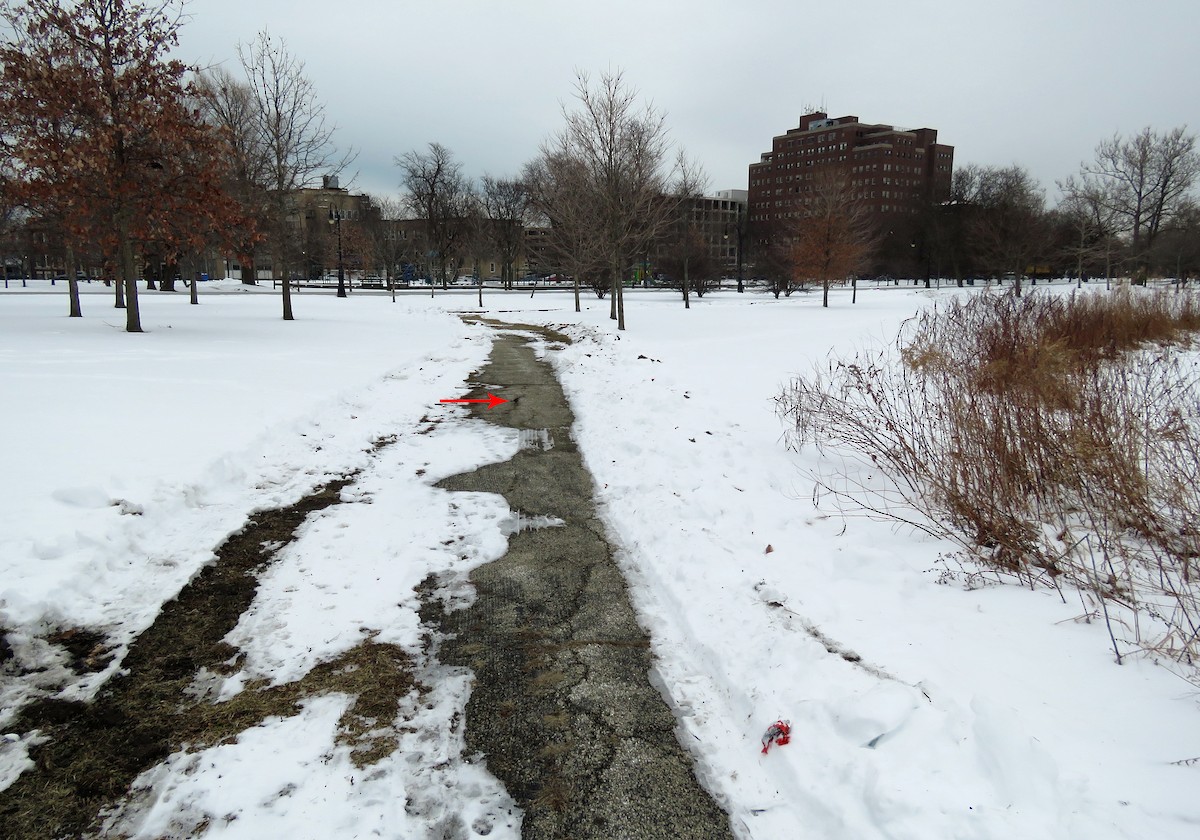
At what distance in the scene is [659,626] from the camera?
3.96 meters

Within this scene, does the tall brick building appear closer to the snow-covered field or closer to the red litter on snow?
the snow-covered field

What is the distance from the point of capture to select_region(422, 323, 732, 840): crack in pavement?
2.54 m

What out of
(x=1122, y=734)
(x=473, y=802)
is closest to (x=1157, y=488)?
(x=1122, y=734)

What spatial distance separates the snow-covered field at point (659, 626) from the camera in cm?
246

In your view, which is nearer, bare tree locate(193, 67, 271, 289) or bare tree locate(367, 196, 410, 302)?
bare tree locate(193, 67, 271, 289)

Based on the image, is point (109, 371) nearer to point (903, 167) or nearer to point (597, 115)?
point (597, 115)

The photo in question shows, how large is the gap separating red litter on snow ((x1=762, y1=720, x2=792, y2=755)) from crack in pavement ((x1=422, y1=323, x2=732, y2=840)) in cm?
36

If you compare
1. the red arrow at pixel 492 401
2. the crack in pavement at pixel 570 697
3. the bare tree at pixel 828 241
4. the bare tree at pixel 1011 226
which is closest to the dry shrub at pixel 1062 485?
the crack in pavement at pixel 570 697

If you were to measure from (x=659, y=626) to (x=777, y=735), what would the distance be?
3.84 ft

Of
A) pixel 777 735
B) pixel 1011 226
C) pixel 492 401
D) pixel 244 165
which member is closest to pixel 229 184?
pixel 244 165

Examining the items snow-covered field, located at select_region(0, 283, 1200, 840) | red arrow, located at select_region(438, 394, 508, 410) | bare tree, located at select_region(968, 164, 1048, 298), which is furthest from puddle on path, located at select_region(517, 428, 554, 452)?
bare tree, located at select_region(968, 164, 1048, 298)

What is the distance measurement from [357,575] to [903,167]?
458 feet

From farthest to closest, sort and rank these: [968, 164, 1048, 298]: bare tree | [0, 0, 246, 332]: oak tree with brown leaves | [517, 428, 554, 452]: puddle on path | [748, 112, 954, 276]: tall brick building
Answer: [748, 112, 954, 276]: tall brick building < [968, 164, 1048, 298]: bare tree < [0, 0, 246, 332]: oak tree with brown leaves < [517, 428, 554, 452]: puddle on path

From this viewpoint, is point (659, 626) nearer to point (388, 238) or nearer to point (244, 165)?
point (244, 165)
